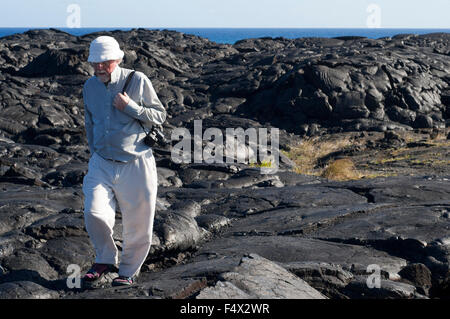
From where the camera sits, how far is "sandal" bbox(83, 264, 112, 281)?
19.4 ft

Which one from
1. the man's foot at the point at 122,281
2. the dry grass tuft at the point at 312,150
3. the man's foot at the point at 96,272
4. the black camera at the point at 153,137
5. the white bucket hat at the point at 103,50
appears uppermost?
the white bucket hat at the point at 103,50

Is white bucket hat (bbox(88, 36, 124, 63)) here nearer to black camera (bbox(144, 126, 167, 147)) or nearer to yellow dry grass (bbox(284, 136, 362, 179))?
black camera (bbox(144, 126, 167, 147))

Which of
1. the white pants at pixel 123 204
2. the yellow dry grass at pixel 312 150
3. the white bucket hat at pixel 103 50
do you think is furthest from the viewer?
the yellow dry grass at pixel 312 150

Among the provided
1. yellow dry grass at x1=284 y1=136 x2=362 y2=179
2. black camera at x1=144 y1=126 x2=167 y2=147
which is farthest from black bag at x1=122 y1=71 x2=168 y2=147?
yellow dry grass at x1=284 y1=136 x2=362 y2=179

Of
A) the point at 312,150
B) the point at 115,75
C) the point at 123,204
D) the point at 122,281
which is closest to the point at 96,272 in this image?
the point at 122,281

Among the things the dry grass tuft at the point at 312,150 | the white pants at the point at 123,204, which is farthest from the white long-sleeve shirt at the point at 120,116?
the dry grass tuft at the point at 312,150

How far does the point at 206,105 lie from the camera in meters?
31.3

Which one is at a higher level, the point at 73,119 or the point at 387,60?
the point at 387,60

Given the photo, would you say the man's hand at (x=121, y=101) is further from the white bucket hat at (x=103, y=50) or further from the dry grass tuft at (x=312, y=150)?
the dry grass tuft at (x=312, y=150)

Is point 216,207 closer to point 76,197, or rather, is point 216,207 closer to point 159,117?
point 76,197

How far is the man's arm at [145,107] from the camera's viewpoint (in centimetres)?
562

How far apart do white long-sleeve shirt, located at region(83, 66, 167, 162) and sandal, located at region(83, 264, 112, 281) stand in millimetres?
1125
